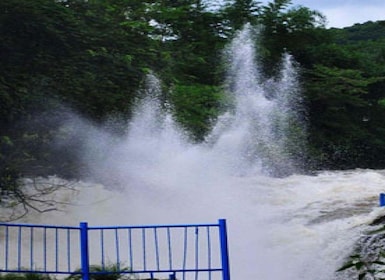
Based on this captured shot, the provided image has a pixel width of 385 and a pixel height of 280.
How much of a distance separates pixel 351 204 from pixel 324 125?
39.7ft

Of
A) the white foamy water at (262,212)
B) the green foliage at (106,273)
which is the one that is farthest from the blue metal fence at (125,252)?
the green foliage at (106,273)

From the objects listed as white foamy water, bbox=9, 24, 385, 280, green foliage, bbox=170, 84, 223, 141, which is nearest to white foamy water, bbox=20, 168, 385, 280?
white foamy water, bbox=9, 24, 385, 280

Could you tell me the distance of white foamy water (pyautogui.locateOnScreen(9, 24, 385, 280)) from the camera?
8.65 metres

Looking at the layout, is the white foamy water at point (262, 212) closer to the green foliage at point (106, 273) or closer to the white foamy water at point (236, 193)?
the white foamy water at point (236, 193)

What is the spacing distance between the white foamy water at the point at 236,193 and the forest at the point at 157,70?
61cm

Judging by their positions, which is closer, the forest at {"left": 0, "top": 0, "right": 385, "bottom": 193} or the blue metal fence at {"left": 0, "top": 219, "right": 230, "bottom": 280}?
the blue metal fence at {"left": 0, "top": 219, "right": 230, "bottom": 280}

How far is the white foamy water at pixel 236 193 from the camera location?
8.65 metres

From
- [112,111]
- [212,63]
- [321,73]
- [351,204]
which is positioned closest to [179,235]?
[351,204]

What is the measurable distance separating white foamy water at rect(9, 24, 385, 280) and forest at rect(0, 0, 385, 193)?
2.01 ft

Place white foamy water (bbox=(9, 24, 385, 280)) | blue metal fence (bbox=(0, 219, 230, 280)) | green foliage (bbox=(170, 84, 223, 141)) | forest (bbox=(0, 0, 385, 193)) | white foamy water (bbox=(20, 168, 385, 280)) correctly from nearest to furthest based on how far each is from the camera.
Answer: blue metal fence (bbox=(0, 219, 230, 280)) → white foamy water (bbox=(20, 168, 385, 280)) → white foamy water (bbox=(9, 24, 385, 280)) → forest (bbox=(0, 0, 385, 193)) → green foliage (bbox=(170, 84, 223, 141))

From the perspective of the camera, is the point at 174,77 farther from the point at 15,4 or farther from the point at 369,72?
the point at 369,72

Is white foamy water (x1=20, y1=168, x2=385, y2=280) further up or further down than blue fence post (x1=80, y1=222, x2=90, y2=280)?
further up

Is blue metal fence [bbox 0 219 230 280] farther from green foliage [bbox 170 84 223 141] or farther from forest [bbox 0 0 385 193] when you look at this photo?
green foliage [bbox 170 84 223 141]

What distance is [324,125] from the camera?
76.0 ft
